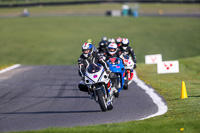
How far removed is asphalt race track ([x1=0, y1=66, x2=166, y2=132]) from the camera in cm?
957

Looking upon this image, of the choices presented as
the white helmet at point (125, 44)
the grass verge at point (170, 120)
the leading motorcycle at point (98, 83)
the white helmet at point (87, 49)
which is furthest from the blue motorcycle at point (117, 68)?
the white helmet at point (125, 44)

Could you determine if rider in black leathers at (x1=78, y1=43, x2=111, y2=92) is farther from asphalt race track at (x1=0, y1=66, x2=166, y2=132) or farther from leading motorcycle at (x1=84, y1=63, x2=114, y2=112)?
asphalt race track at (x1=0, y1=66, x2=166, y2=132)

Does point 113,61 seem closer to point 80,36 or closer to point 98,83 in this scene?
point 98,83

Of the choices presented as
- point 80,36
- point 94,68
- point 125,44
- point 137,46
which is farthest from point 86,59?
point 80,36

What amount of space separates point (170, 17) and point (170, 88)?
45505mm

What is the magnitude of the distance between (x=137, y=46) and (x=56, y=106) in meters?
28.5

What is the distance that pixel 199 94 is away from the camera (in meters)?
13.4

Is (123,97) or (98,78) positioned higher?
(98,78)

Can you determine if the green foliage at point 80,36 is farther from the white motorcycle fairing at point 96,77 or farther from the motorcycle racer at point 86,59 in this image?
the white motorcycle fairing at point 96,77

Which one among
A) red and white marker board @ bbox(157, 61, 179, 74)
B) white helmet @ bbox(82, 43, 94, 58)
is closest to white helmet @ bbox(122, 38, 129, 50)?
red and white marker board @ bbox(157, 61, 179, 74)

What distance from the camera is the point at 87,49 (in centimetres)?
1131

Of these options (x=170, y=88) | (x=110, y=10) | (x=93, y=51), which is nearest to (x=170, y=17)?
(x=110, y=10)

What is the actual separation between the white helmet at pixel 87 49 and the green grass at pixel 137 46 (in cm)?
262

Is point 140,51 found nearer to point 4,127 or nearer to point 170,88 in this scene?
point 170,88
